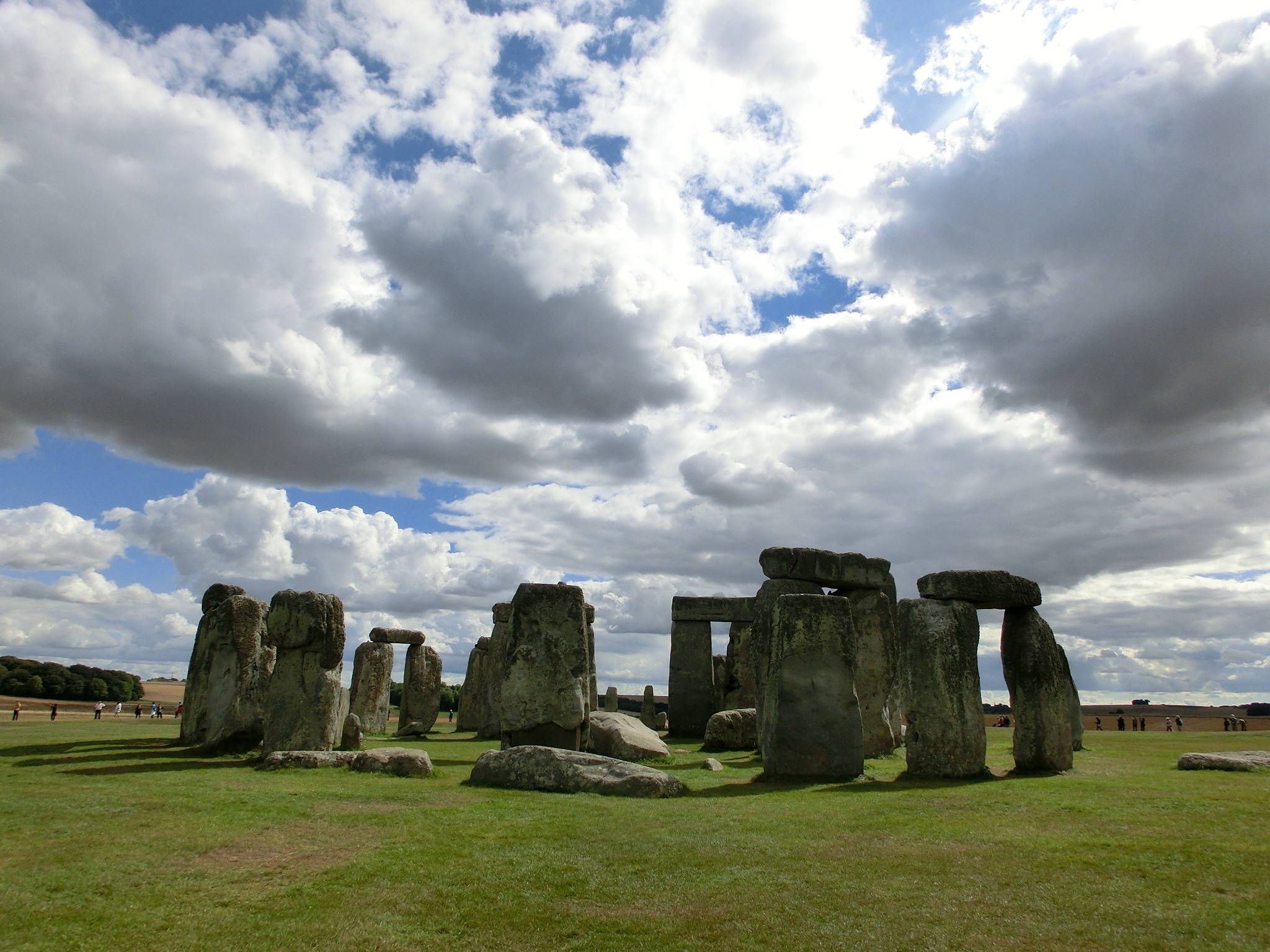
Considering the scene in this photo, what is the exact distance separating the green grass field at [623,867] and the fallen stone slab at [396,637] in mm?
13614

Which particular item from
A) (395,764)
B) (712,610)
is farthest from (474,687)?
(395,764)

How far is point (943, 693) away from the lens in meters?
12.1

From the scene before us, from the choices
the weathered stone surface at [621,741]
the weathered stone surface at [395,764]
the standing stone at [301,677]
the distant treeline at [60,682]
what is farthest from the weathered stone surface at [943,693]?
the distant treeline at [60,682]

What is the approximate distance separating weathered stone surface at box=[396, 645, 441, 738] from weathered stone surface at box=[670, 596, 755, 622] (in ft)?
24.5

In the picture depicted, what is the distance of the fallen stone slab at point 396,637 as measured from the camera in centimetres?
2431

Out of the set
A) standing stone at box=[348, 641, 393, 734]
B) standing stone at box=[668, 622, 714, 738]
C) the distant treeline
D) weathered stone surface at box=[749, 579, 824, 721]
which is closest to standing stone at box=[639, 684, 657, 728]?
standing stone at box=[668, 622, 714, 738]

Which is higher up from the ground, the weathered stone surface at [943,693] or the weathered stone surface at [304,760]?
the weathered stone surface at [943,693]

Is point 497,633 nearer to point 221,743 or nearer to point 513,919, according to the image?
point 221,743

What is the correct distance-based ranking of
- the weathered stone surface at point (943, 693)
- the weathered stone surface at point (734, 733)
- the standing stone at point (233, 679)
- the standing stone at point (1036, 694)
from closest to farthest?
1. the weathered stone surface at point (943, 693)
2. the standing stone at point (1036, 694)
3. the standing stone at point (233, 679)
4. the weathered stone surface at point (734, 733)

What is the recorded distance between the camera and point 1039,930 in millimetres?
5121

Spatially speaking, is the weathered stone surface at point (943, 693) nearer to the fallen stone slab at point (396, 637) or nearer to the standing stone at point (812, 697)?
the standing stone at point (812, 697)

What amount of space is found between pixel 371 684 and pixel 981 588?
690 inches

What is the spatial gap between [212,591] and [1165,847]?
55.3 ft

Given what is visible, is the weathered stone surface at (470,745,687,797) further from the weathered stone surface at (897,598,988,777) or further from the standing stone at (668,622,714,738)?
the standing stone at (668,622,714,738)
